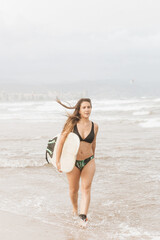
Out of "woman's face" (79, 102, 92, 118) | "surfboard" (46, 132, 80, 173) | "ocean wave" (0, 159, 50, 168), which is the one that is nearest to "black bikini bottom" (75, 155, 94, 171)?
"surfboard" (46, 132, 80, 173)

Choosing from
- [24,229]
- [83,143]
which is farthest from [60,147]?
[24,229]

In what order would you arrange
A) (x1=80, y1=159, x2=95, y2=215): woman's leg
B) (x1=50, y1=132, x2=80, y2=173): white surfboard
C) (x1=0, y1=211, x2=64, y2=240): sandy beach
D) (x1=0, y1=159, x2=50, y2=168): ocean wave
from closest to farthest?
(x1=0, y1=211, x2=64, y2=240): sandy beach, (x1=50, y1=132, x2=80, y2=173): white surfboard, (x1=80, y1=159, x2=95, y2=215): woman's leg, (x1=0, y1=159, x2=50, y2=168): ocean wave

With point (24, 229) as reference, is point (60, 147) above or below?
above

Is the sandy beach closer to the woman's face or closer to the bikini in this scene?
the bikini

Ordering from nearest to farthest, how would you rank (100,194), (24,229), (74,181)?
(24,229), (74,181), (100,194)

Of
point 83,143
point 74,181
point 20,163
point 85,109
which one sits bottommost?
point 20,163

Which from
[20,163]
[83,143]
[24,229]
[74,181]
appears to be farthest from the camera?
[20,163]

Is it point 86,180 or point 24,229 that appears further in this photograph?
point 86,180

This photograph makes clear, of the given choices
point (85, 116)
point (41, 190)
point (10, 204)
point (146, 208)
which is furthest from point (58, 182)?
point (85, 116)

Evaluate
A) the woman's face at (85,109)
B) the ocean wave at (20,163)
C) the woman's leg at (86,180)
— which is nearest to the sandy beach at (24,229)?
the woman's leg at (86,180)

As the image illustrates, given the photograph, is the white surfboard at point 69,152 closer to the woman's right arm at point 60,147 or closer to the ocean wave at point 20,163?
the woman's right arm at point 60,147

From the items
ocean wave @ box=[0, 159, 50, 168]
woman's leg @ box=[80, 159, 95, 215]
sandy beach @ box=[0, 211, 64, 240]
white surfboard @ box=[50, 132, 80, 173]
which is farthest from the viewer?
ocean wave @ box=[0, 159, 50, 168]

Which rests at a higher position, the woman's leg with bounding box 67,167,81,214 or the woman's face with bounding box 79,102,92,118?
the woman's face with bounding box 79,102,92,118

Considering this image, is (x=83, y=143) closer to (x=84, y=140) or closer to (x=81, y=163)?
(x=84, y=140)
